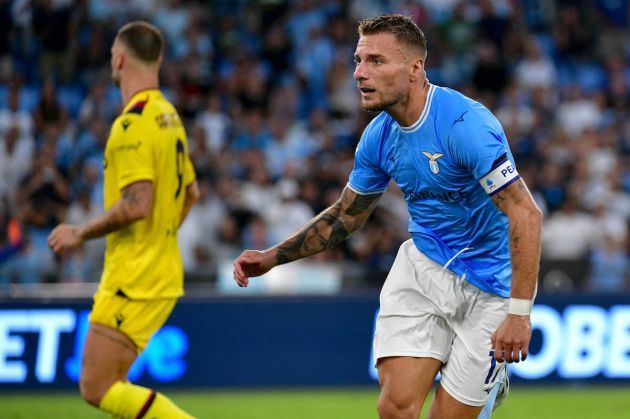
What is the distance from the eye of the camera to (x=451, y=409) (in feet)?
17.8

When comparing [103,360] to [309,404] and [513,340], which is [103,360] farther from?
[309,404]

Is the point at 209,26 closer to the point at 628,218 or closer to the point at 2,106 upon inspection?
the point at 2,106

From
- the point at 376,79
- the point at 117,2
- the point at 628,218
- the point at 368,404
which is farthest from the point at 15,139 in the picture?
the point at 376,79

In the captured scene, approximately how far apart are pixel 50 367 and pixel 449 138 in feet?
21.4

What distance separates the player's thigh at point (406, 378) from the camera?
5328 mm

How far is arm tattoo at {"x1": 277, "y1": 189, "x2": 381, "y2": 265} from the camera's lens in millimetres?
5875

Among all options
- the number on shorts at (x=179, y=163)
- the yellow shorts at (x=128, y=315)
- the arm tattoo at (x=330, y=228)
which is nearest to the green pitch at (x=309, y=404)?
the yellow shorts at (x=128, y=315)

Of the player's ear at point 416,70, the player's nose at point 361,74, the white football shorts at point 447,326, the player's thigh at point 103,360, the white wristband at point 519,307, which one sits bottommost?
the player's thigh at point 103,360

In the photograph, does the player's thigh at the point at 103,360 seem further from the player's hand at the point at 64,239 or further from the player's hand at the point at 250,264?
the player's hand at the point at 250,264

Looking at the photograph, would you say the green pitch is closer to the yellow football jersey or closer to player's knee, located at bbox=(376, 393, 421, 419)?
the yellow football jersey

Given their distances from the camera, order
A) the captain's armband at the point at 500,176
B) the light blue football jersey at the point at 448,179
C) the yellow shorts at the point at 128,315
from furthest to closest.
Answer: the yellow shorts at the point at 128,315 → the light blue football jersey at the point at 448,179 → the captain's armband at the point at 500,176

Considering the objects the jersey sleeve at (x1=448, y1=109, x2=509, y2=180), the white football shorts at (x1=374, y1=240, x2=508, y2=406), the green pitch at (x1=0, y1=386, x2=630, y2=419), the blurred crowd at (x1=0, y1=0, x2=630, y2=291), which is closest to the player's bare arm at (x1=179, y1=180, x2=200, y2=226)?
the white football shorts at (x1=374, y1=240, x2=508, y2=406)

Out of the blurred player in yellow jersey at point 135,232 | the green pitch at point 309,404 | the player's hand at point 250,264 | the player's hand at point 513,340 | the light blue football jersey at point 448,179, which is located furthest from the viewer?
the green pitch at point 309,404

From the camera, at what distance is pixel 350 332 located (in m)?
11.2
